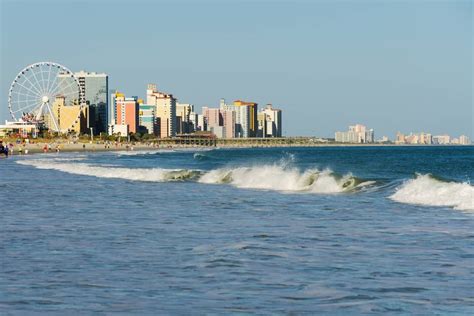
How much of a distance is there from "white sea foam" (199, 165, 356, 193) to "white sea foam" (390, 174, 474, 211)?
464cm

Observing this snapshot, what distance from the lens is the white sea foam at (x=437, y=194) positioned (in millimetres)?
25375

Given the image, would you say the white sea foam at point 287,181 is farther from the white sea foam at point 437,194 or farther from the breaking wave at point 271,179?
the white sea foam at point 437,194

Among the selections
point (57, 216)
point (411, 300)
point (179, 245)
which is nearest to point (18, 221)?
point (57, 216)

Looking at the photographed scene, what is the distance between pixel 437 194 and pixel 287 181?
41.6ft

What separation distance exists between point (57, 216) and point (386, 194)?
14220 mm

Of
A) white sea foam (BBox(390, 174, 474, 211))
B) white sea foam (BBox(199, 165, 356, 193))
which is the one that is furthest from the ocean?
white sea foam (BBox(199, 165, 356, 193))

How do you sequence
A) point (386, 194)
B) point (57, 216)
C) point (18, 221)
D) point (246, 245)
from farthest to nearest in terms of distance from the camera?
1. point (386, 194)
2. point (57, 216)
3. point (18, 221)
4. point (246, 245)

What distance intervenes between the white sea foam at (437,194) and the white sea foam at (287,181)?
4.64 meters

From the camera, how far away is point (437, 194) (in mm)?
27828

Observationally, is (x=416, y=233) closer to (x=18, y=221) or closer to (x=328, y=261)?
(x=328, y=261)

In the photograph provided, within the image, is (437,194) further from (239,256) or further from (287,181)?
(239,256)

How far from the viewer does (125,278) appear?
12.2 meters

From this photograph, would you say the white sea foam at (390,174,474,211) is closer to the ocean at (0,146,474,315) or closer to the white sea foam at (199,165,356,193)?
the ocean at (0,146,474,315)

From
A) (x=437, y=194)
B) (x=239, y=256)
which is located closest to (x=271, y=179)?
(x=437, y=194)
